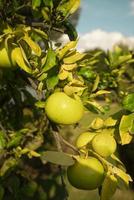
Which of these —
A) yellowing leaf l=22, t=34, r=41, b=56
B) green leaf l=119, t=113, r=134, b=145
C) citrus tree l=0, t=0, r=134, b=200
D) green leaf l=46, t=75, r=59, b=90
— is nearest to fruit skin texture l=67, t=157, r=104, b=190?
citrus tree l=0, t=0, r=134, b=200

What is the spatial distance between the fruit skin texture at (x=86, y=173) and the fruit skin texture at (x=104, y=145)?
0.12 feet

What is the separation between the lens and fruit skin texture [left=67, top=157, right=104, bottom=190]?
1.23m

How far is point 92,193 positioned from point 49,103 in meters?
4.76

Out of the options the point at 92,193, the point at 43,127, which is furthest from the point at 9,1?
the point at 92,193

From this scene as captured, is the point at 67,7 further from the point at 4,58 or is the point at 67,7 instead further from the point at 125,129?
the point at 125,129

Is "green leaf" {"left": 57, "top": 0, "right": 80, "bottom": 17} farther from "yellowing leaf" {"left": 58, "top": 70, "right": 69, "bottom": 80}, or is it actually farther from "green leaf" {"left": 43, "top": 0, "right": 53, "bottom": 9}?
"yellowing leaf" {"left": 58, "top": 70, "right": 69, "bottom": 80}

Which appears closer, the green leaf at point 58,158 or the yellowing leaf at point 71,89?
the green leaf at point 58,158

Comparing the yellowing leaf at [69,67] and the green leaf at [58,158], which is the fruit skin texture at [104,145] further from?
the yellowing leaf at [69,67]

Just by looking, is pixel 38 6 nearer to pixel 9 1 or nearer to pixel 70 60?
pixel 9 1

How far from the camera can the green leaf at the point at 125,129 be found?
129cm

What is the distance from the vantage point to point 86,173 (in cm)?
125

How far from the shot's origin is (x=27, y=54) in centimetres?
134

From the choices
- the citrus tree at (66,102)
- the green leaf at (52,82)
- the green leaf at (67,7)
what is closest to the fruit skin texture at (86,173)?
the citrus tree at (66,102)

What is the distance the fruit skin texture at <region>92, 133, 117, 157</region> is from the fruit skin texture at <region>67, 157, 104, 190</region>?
0.04m
